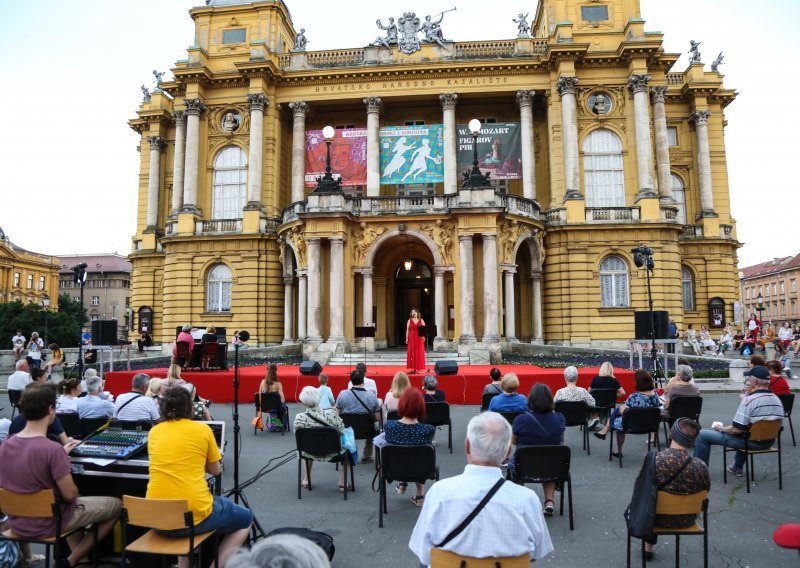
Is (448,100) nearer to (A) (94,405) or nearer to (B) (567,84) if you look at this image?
(B) (567,84)

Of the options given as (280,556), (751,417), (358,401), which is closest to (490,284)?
(358,401)

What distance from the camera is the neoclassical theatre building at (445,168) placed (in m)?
29.8

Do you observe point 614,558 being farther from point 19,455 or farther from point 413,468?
point 19,455

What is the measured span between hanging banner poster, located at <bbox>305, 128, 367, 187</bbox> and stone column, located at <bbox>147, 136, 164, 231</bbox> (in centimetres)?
1337

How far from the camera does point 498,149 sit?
29.6 metres

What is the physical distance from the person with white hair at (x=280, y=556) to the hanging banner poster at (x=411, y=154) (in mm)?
28242

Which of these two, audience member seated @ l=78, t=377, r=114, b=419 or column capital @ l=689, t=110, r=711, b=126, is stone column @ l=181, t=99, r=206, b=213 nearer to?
audience member seated @ l=78, t=377, r=114, b=419

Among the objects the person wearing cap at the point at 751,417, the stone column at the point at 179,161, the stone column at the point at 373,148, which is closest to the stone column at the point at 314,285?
the stone column at the point at 373,148

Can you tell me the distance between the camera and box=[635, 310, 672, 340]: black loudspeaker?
16773 mm

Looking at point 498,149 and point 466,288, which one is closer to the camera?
point 466,288

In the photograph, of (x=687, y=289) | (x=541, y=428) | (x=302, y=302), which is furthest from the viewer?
(x=687, y=289)

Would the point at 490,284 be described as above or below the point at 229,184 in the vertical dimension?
below

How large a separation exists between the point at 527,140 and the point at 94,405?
92.3ft

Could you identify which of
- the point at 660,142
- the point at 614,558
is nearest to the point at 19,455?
the point at 614,558
